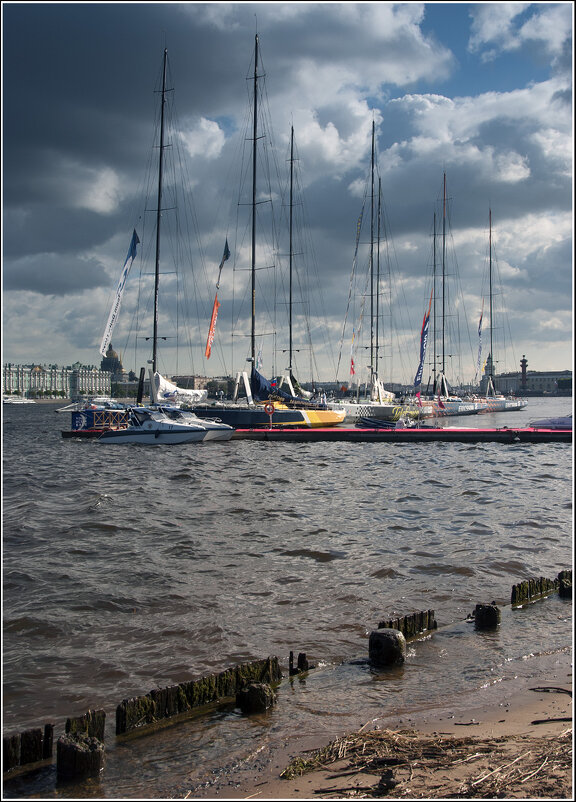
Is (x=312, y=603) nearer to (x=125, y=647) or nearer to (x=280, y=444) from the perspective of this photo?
(x=125, y=647)

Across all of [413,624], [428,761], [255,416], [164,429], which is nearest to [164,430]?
[164,429]

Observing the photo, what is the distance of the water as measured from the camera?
7223 mm

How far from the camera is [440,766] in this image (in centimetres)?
564

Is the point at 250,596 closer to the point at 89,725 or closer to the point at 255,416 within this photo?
the point at 89,725

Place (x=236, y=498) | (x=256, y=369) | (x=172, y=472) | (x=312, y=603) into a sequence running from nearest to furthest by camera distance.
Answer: (x=312, y=603) < (x=236, y=498) < (x=172, y=472) < (x=256, y=369)

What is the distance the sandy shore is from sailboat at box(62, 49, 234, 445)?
→ 36.0m

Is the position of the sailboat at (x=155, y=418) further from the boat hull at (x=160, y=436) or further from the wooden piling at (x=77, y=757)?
the wooden piling at (x=77, y=757)

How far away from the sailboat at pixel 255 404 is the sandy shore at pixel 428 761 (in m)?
41.6

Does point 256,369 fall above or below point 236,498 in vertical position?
above

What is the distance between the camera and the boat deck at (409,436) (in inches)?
1716

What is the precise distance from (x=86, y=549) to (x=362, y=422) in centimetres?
4051

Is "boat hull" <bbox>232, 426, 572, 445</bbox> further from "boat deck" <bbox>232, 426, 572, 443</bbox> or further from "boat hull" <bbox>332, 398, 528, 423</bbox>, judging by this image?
"boat hull" <bbox>332, 398, 528, 423</bbox>

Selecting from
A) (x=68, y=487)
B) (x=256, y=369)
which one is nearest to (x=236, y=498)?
(x=68, y=487)

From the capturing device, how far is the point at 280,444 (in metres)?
43.3
